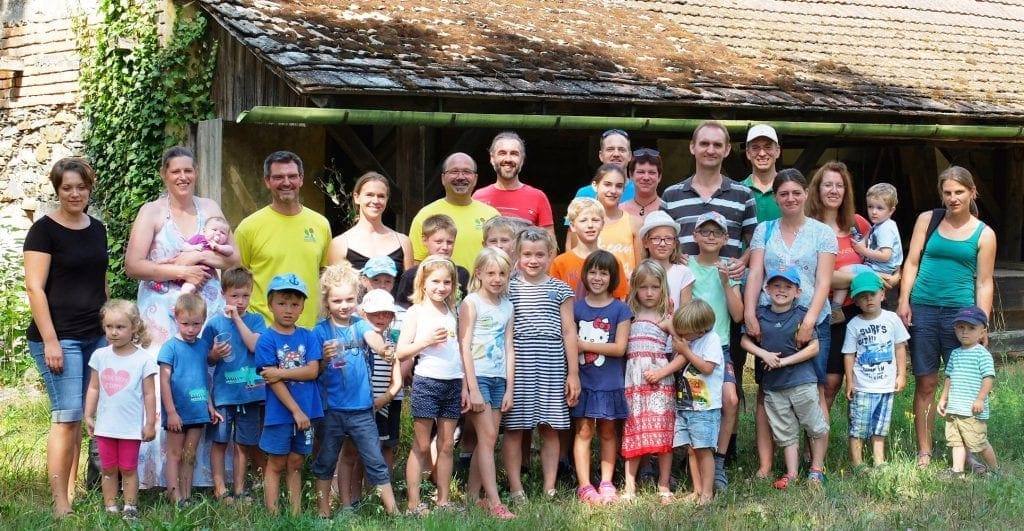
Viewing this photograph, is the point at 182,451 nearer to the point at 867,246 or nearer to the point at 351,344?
the point at 351,344

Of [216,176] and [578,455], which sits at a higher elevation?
[216,176]

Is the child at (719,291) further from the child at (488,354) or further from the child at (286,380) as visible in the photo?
the child at (286,380)

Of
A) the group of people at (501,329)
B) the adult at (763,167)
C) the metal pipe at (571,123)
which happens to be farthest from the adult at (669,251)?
the metal pipe at (571,123)

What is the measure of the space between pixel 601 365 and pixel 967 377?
224cm

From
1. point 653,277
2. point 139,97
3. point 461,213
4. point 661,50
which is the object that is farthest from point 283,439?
point 661,50

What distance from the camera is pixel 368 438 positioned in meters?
5.57

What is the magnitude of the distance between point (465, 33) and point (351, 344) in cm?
519

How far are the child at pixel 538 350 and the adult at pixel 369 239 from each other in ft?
2.20

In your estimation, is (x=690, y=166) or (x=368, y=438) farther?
(x=690, y=166)

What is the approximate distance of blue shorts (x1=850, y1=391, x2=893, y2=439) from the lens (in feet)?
21.9

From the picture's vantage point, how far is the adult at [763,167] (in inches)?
265

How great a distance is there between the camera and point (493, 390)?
19.4ft

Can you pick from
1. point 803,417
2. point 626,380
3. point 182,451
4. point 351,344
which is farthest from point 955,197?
point 182,451

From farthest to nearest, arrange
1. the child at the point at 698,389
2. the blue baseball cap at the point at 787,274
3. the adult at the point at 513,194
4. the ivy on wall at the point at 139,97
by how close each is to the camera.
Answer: the ivy on wall at the point at 139,97, the adult at the point at 513,194, the blue baseball cap at the point at 787,274, the child at the point at 698,389
